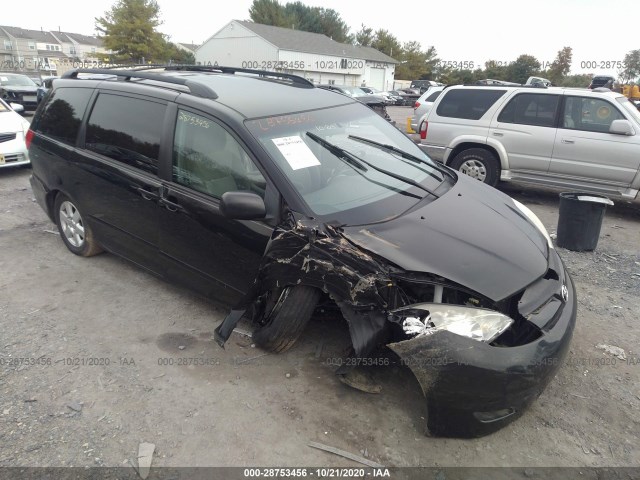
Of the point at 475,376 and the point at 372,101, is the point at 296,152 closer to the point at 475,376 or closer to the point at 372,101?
the point at 475,376

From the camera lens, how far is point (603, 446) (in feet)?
8.20

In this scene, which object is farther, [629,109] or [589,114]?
[589,114]

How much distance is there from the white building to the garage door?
48 centimetres

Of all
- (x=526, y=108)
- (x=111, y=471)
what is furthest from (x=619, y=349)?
(x=526, y=108)

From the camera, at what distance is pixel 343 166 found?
321 centimetres

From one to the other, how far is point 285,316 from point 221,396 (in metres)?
Result: 0.64

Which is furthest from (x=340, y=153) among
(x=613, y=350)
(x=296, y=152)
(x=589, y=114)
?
(x=589, y=114)

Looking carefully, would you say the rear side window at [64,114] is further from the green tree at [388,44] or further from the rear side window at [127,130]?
the green tree at [388,44]

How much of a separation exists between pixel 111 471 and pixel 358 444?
130 centimetres

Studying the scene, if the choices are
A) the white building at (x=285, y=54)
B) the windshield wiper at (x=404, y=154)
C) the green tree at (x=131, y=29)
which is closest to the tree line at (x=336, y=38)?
the green tree at (x=131, y=29)

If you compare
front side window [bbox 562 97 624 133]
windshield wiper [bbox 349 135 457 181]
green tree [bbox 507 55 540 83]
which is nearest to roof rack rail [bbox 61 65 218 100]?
windshield wiper [bbox 349 135 457 181]

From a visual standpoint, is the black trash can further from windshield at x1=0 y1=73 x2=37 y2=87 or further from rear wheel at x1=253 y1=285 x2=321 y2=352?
windshield at x1=0 y1=73 x2=37 y2=87

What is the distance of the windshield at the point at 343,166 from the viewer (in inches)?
115

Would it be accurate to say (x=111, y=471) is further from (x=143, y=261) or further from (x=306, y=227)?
(x=143, y=261)
